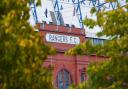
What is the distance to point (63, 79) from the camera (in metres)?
47.0

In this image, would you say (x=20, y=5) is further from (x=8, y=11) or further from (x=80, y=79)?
(x=80, y=79)

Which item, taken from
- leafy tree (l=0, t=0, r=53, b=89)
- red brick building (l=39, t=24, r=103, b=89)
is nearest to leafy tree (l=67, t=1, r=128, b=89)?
leafy tree (l=0, t=0, r=53, b=89)

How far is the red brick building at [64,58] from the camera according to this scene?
152 feet

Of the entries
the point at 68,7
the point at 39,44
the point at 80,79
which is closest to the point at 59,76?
the point at 80,79

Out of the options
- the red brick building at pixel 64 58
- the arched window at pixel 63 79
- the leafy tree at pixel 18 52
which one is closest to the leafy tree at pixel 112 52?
the leafy tree at pixel 18 52

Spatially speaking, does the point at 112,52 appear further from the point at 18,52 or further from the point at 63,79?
the point at 63,79

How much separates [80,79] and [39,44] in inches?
1527

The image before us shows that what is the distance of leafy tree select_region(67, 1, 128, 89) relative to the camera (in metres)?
15.5

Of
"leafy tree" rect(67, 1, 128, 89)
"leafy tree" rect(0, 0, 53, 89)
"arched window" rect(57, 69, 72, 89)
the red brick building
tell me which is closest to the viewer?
"leafy tree" rect(0, 0, 53, 89)

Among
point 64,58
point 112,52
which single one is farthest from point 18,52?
point 64,58

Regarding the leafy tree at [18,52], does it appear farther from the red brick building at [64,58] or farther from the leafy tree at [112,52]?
the red brick building at [64,58]

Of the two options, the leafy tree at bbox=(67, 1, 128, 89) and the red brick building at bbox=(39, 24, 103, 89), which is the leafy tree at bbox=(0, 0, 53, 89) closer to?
the leafy tree at bbox=(67, 1, 128, 89)

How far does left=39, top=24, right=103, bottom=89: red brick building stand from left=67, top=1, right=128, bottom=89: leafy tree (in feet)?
94.4

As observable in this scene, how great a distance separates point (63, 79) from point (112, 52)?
31.5 metres
